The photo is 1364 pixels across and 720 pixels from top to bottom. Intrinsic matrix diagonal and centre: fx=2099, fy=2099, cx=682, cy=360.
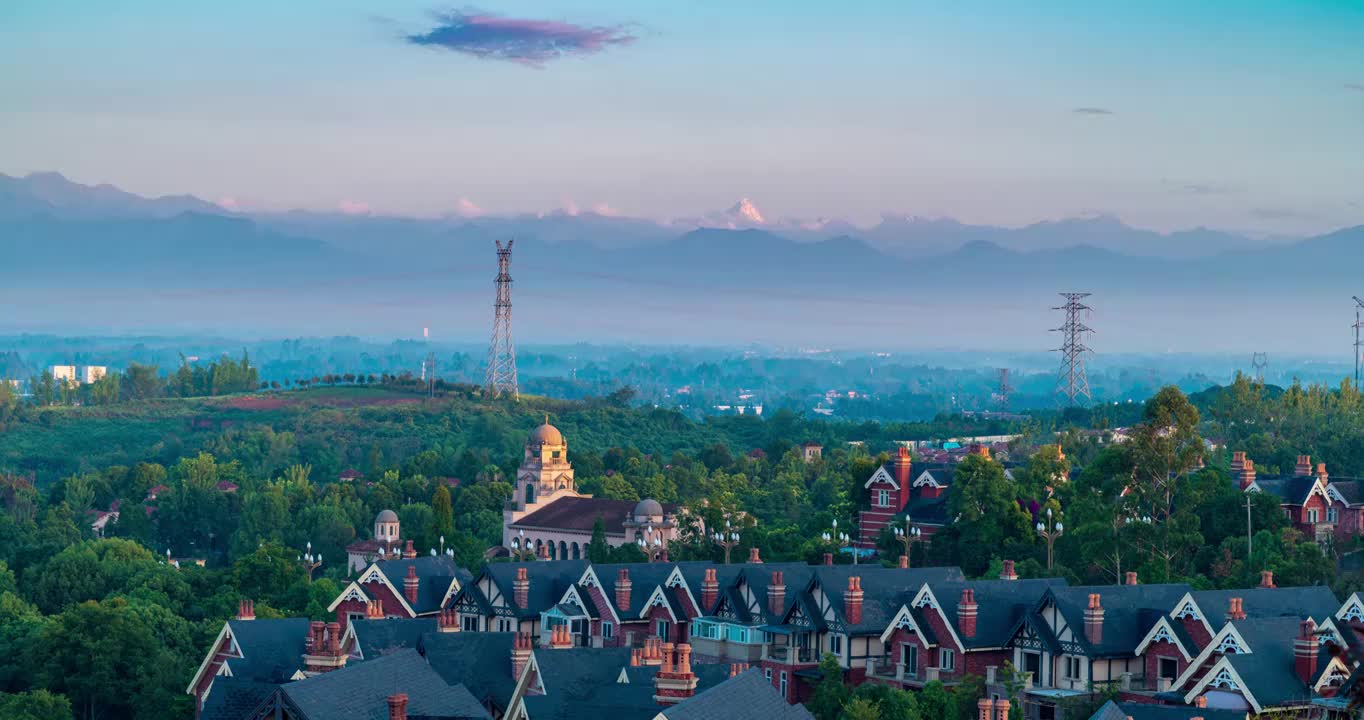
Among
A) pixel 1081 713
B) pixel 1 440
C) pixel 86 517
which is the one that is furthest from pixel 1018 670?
pixel 1 440

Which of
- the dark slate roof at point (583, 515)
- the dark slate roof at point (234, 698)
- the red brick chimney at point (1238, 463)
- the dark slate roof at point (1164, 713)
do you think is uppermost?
the red brick chimney at point (1238, 463)

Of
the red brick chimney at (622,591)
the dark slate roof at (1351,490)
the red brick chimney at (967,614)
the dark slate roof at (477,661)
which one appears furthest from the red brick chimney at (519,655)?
the dark slate roof at (1351,490)

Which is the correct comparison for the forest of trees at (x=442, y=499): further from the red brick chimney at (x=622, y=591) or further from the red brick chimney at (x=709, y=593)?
the red brick chimney at (x=622, y=591)

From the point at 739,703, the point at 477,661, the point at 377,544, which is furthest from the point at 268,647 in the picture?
the point at 377,544

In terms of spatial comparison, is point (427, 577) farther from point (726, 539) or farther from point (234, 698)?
point (234, 698)

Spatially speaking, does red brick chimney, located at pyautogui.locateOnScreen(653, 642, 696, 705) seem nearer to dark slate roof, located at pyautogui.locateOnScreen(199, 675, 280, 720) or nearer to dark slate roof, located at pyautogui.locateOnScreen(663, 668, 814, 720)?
dark slate roof, located at pyautogui.locateOnScreen(663, 668, 814, 720)

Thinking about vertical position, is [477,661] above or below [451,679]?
above
